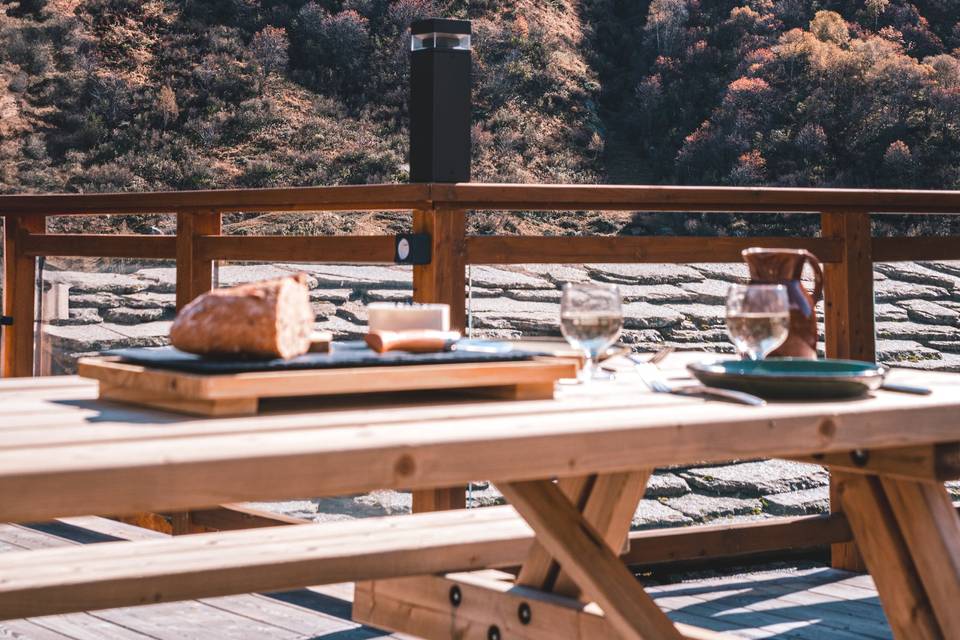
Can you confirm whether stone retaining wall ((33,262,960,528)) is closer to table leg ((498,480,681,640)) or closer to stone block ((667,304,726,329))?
stone block ((667,304,726,329))

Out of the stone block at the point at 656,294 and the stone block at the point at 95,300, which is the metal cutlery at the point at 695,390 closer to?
the stone block at the point at 656,294

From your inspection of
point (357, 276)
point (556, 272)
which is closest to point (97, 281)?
point (357, 276)

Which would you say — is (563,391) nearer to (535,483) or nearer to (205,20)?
(535,483)

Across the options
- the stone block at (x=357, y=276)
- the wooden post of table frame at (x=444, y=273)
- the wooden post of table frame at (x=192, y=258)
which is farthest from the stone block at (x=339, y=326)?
the wooden post of table frame at (x=444, y=273)

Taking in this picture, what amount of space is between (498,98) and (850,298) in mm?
18605

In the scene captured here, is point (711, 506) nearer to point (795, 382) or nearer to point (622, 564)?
point (622, 564)

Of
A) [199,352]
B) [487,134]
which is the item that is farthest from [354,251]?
[487,134]

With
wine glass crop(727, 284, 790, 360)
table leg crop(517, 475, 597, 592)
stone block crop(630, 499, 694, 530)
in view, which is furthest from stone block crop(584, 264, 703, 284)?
wine glass crop(727, 284, 790, 360)

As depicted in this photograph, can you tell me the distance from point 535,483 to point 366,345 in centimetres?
28

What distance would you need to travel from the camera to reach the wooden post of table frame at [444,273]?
299cm

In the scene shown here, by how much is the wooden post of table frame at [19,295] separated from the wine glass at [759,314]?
309 centimetres

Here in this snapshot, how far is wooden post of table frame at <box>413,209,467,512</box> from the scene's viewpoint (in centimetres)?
299

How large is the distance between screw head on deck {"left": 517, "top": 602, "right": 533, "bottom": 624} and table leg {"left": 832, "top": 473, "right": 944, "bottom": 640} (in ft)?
1.77

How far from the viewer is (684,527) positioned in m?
3.35
